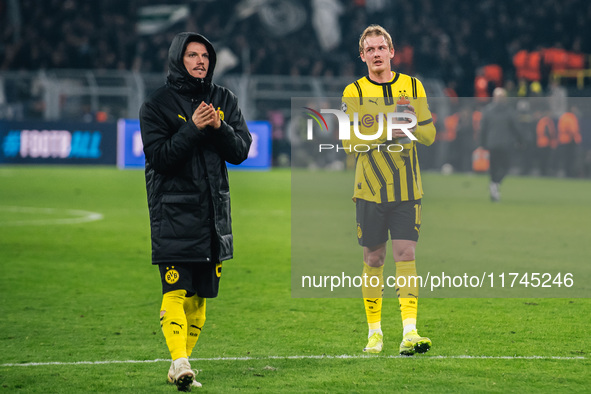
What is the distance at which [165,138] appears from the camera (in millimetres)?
4891

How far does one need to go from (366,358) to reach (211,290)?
1.10m

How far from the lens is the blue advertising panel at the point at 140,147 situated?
27.0m

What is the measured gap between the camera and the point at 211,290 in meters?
5.01

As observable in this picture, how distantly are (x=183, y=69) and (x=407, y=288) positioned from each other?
189 centimetres

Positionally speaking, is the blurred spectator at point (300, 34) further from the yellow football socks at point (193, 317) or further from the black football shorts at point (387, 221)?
the yellow football socks at point (193, 317)

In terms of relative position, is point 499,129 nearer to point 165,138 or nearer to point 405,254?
point 405,254

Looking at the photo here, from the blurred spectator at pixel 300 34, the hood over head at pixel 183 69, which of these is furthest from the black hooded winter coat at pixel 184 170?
the blurred spectator at pixel 300 34

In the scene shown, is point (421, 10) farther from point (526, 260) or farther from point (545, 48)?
point (526, 260)

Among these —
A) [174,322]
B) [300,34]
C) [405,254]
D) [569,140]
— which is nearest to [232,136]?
[174,322]

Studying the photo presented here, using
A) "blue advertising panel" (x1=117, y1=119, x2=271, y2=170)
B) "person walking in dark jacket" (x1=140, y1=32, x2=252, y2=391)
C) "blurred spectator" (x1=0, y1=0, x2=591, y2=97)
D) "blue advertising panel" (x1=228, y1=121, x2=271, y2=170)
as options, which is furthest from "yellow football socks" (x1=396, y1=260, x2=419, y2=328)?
"blurred spectator" (x1=0, y1=0, x2=591, y2=97)

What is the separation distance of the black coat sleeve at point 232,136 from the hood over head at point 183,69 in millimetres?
215

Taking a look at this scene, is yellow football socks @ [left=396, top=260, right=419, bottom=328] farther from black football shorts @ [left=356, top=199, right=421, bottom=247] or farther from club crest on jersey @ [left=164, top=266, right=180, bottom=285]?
club crest on jersey @ [left=164, top=266, right=180, bottom=285]

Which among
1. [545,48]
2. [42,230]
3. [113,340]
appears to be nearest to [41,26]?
[545,48]

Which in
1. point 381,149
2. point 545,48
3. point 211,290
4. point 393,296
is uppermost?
point 545,48
